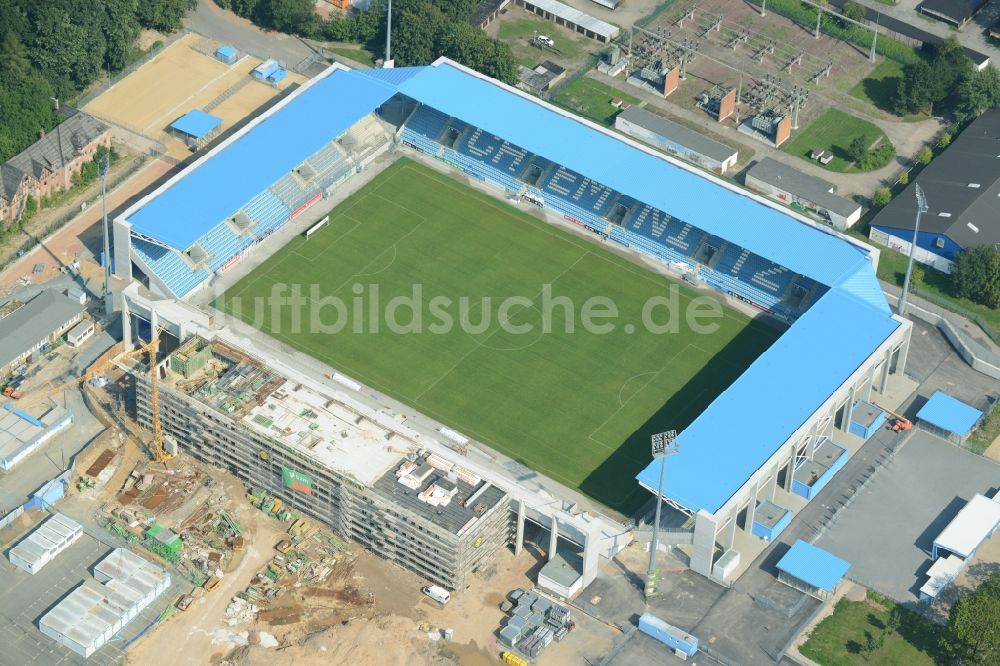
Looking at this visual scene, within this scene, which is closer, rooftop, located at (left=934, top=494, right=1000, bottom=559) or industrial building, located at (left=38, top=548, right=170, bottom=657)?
industrial building, located at (left=38, top=548, right=170, bottom=657)

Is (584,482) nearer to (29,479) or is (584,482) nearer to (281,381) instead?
(281,381)

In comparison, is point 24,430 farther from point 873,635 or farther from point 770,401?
point 873,635

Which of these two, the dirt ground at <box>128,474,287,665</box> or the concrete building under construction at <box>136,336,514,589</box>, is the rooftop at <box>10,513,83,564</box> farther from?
the concrete building under construction at <box>136,336,514,589</box>

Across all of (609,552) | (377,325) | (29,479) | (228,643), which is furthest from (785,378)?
(29,479)

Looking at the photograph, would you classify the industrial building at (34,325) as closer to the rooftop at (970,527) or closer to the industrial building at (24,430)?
the industrial building at (24,430)

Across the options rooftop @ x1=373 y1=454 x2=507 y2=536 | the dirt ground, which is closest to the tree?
rooftop @ x1=373 y1=454 x2=507 y2=536

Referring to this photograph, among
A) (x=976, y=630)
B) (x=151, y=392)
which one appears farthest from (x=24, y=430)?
(x=976, y=630)

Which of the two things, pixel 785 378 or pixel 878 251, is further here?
pixel 878 251
